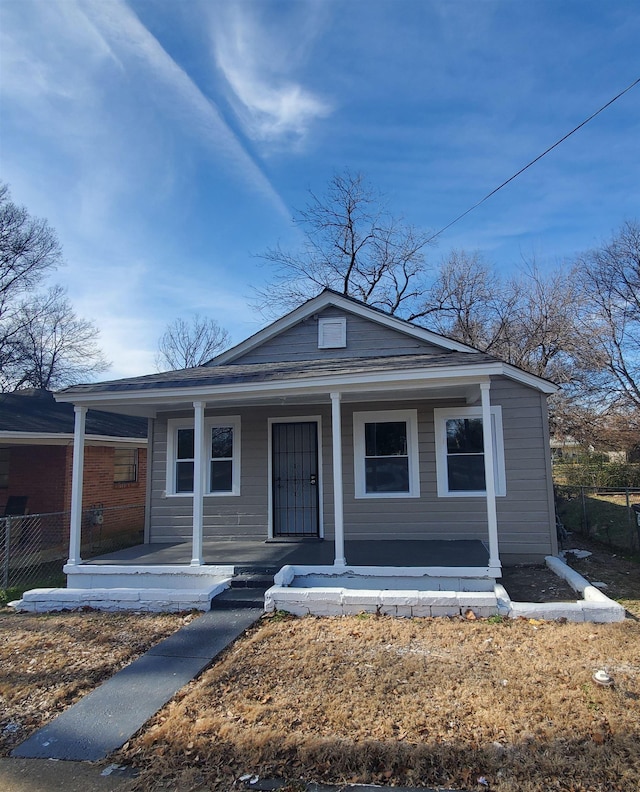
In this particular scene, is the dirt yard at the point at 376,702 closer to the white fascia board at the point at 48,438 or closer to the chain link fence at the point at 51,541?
the chain link fence at the point at 51,541

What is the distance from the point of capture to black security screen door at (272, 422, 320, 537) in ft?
30.0

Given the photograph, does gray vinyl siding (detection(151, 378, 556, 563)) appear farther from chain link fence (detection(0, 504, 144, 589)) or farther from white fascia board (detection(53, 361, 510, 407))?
chain link fence (detection(0, 504, 144, 589))

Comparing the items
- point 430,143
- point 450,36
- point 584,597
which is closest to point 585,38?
point 450,36

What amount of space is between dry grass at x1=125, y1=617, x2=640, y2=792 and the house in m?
1.84

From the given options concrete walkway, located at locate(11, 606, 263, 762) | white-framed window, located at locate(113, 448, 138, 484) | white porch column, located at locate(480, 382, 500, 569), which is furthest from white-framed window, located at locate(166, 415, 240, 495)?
white porch column, located at locate(480, 382, 500, 569)

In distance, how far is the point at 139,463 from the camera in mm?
14398

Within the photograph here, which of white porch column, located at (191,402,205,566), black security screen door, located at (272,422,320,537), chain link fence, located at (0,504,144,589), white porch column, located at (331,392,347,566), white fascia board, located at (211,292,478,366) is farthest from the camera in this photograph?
white fascia board, located at (211,292,478,366)

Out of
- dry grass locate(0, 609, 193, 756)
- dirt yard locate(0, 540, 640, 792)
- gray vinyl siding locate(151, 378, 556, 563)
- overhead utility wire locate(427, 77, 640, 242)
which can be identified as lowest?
dry grass locate(0, 609, 193, 756)

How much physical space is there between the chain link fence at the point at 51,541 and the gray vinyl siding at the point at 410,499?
6.98 feet

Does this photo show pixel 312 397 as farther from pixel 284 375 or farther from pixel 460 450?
pixel 460 450

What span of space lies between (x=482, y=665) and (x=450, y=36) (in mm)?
9043

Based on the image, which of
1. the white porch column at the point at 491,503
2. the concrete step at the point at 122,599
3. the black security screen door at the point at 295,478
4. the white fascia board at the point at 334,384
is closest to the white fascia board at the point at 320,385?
the white fascia board at the point at 334,384

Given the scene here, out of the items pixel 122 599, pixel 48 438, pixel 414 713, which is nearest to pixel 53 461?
pixel 48 438

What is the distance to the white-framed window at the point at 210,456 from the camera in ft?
30.7
